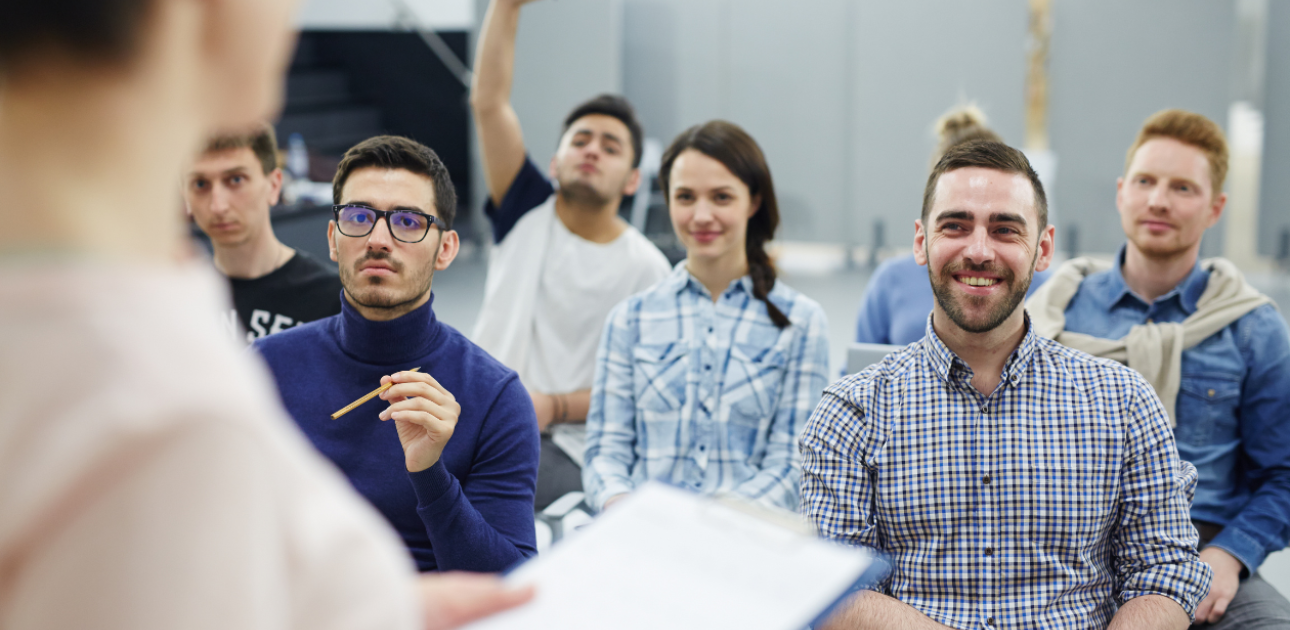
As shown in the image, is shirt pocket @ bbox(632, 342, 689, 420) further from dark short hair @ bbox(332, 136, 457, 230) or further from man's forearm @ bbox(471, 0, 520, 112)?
man's forearm @ bbox(471, 0, 520, 112)

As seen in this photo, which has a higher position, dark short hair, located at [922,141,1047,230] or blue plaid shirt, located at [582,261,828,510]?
dark short hair, located at [922,141,1047,230]

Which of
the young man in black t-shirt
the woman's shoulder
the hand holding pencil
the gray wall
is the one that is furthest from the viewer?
the gray wall

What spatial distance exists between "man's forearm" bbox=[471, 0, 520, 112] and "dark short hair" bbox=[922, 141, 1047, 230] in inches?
46.6

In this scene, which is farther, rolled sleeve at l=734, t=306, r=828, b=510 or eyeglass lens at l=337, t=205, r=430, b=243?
rolled sleeve at l=734, t=306, r=828, b=510

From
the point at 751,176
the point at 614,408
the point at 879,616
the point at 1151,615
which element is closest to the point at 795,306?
the point at 751,176

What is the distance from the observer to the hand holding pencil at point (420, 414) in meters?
1.31

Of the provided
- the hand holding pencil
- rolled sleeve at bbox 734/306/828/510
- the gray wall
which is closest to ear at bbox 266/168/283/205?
the hand holding pencil

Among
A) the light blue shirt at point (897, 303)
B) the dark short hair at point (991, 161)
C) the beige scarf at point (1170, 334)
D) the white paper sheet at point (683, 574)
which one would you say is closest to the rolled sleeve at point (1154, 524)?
the dark short hair at point (991, 161)

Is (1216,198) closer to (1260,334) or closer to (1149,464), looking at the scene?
(1260,334)

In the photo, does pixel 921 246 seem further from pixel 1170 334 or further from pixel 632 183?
pixel 632 183

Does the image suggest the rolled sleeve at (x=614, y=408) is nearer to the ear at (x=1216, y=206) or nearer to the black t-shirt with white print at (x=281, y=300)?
the black t-shirt with white print at (x=281, y=300)

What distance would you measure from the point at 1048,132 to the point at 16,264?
6.96 m

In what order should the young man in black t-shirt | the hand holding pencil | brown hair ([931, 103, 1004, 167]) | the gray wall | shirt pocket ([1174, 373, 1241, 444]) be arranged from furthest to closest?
the gray wall → brown hair ([931, 103, 1004, 167]) → the young man in black t-shirt → shirt pocket ([1174, 373, 1241, 444]) → the hand holding pencil

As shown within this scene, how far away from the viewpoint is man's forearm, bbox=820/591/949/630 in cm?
147
